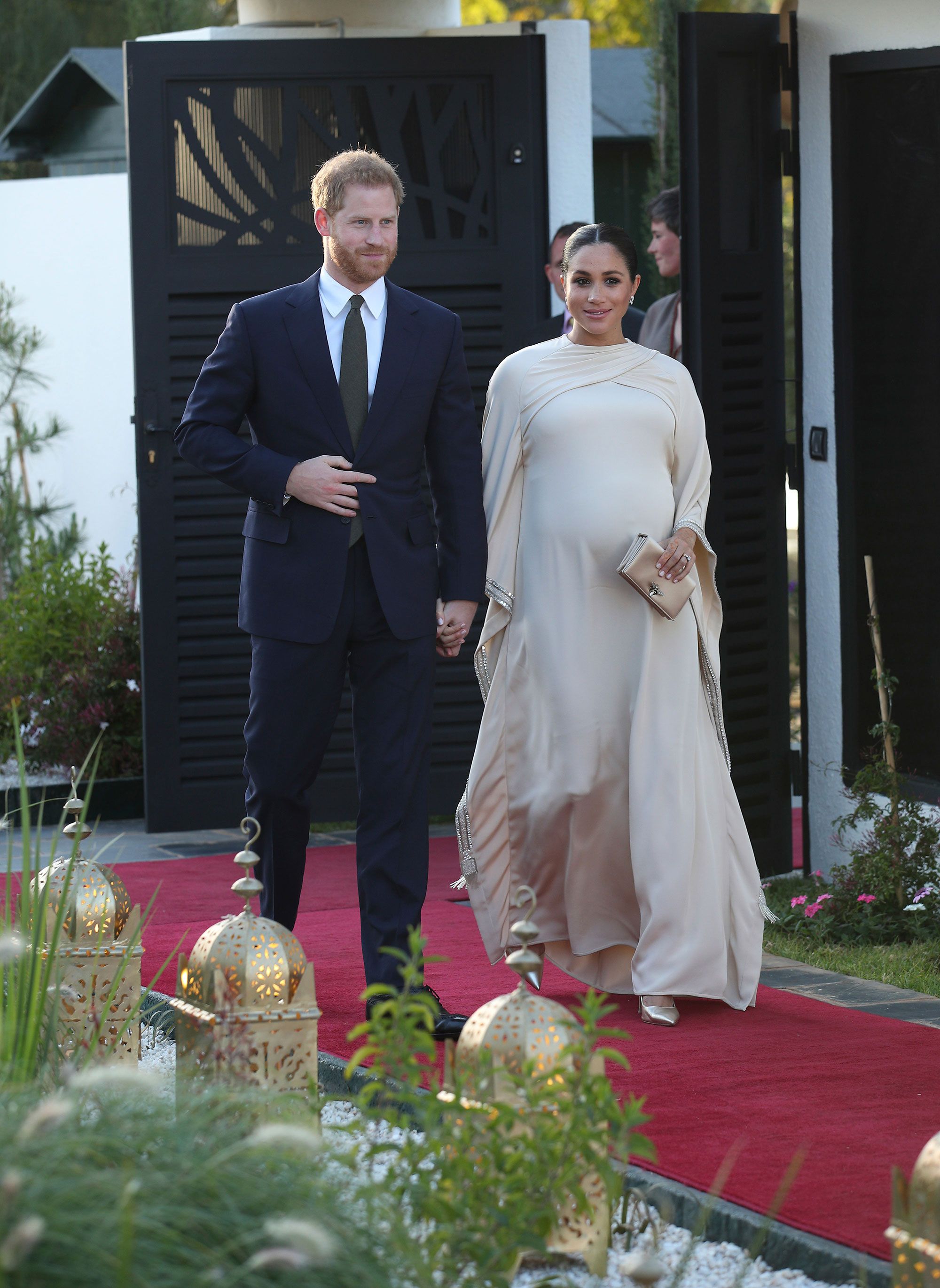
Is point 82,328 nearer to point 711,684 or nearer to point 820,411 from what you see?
point 820,411

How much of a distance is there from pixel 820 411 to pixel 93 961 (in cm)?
334

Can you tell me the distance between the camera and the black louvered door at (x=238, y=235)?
6766mm

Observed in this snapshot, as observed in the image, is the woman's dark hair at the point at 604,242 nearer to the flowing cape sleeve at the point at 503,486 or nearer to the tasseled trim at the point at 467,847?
the flowing cape sleeve at the point at 503,486

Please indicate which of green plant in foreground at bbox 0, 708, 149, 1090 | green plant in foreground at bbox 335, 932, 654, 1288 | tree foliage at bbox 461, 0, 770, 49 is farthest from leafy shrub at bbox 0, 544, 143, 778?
tree foliage at bbox 461, 0, 770, 49

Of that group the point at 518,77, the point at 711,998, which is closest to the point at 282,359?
the point at 711,998

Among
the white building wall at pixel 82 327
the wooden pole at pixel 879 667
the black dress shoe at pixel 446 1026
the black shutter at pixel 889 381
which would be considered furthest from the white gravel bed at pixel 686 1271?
the white building wall at pixel 82 327

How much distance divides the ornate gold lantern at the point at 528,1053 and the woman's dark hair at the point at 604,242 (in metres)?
2.11

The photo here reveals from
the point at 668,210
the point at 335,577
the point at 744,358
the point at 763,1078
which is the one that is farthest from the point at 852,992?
the point at 668,210

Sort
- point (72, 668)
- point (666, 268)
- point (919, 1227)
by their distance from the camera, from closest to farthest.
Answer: point (919, 1227) → point (666, 268) → point (72, 668)

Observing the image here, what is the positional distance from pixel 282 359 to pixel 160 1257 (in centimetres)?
249

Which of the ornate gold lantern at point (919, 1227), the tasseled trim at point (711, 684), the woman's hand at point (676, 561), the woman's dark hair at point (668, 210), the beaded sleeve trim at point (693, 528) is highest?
the woman's dark hair at point (668, 210)

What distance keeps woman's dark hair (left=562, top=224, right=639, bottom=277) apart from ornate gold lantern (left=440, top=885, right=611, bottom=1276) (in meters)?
2.11

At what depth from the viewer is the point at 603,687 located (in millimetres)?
4227

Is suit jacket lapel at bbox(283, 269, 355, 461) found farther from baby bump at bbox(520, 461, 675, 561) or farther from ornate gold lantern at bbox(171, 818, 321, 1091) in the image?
ornate gold lantern at bbox(171, 818, 321, 1091)
